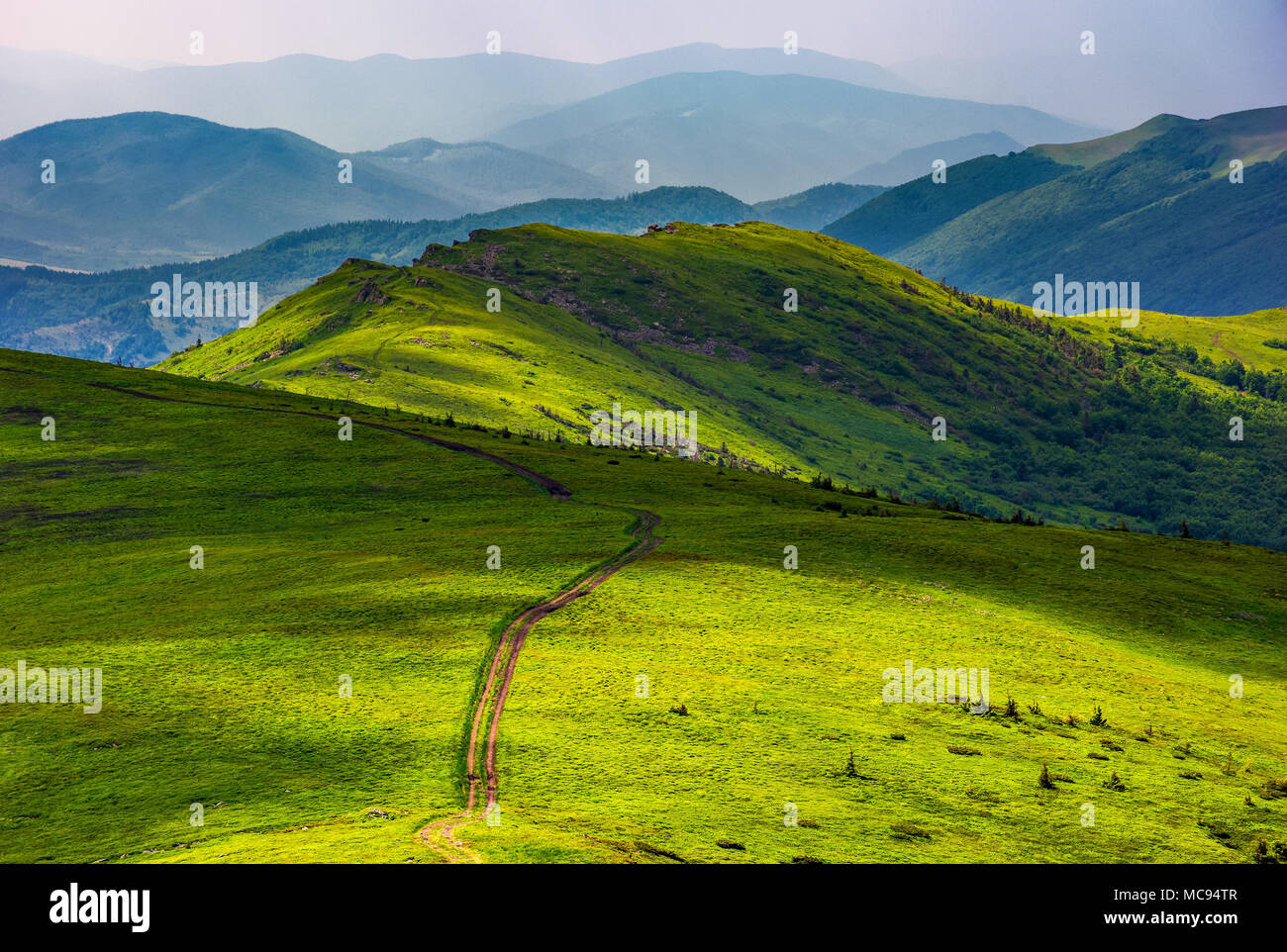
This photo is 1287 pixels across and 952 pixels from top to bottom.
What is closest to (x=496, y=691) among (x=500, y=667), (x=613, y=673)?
(x=500, y=667)

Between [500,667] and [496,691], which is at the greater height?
[500,667]

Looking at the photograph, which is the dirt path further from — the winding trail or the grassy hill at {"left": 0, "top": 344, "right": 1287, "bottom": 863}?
the grassy hill at {"left": 0, "top": 344, "right": 1287, "bottom": 863}

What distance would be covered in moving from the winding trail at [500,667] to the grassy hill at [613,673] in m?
0.49

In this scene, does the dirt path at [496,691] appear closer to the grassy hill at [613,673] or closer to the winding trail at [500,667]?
the winding trail at [500,667]

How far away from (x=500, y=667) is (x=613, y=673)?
4.94 meters

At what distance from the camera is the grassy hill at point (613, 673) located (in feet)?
114

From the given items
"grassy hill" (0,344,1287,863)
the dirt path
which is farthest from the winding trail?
"grassy hill" (0,344,1287,863)

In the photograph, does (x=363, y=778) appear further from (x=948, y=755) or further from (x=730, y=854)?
(x=948, y=755)

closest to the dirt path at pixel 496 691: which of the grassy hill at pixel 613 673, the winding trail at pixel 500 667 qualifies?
the winding trail at pixel 500 667

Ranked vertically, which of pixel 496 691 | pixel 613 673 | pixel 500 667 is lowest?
pixel 496 691

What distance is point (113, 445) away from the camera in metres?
105

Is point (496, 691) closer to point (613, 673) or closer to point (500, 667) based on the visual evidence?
point (500, 667)

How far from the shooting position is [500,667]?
1934 inches

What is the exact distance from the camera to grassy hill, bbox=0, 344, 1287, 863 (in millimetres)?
34656
